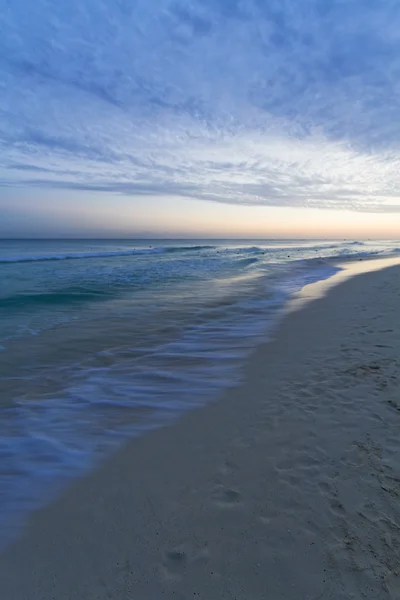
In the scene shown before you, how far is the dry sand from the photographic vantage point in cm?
225

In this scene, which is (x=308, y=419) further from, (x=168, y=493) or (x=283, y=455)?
(x=168, y=493)

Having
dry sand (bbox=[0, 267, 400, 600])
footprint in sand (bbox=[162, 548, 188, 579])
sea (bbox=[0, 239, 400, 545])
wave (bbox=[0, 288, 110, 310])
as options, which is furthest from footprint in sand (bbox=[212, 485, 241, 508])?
wave (bbox=[0, 288, 110, 310])

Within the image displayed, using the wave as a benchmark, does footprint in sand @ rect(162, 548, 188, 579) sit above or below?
below

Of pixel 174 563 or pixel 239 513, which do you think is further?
pixel 239 513

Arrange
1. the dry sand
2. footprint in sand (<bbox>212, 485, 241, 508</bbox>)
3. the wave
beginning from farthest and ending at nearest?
the wave → footprint in sand (<bbox>212, 485, 241, 508</bbox>) → the dry sand

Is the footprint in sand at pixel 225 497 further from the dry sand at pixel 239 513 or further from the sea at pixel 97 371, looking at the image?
the sea at pixel 97 371

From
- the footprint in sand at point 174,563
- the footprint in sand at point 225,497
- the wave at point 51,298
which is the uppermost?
the wave at point 51,298

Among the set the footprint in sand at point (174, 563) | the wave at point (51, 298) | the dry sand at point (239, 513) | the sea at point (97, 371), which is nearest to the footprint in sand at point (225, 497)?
the dry sand at point (239, 513)

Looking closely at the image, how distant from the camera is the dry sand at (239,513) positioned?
7.37 ft

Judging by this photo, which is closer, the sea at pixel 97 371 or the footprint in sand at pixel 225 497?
the footprint in sand at pixel 225 497

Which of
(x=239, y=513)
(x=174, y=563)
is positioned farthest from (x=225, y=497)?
(x=174, y=563)

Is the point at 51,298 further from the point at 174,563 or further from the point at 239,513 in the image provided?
the point at 174,563

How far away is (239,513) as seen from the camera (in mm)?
2793

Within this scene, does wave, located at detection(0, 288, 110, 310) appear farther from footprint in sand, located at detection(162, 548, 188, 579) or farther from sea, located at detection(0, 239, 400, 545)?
footprint in sand, located at detection(162, 548, 188, 579)
